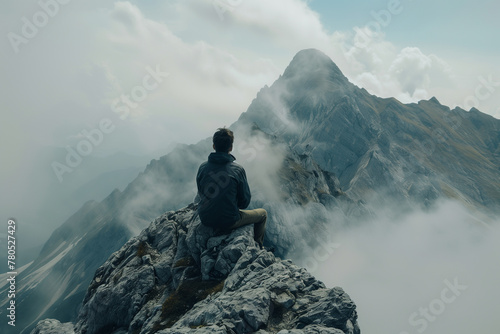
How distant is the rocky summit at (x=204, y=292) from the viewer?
476 inches

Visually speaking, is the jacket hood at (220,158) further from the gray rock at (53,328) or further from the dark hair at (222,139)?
the gray rock at (53,328)

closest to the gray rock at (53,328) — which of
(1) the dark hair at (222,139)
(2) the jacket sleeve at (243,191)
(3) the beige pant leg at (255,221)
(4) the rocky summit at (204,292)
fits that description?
(4) the rocky summit at (204,292)

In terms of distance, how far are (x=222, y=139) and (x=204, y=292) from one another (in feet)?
25.7

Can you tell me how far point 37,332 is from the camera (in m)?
22.8

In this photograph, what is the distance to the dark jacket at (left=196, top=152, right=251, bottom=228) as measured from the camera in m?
16.3

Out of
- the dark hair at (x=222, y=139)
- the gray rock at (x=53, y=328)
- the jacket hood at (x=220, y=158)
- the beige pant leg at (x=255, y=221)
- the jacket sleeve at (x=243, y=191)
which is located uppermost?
the dark hair at (x=222, y=139)

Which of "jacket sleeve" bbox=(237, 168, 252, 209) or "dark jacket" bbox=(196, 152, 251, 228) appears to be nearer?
"dark jacket" bbox=(196, 152, 251, 228)

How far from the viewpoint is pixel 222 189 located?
16312 mm

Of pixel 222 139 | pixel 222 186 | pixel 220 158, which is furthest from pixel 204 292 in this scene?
pixel 222 139

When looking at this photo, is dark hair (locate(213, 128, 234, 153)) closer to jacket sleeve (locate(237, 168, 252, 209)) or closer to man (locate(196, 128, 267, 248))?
man (locate(196, 128, 267, 248))

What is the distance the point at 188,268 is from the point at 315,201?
181 m

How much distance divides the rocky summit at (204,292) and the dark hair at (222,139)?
16.3 feet

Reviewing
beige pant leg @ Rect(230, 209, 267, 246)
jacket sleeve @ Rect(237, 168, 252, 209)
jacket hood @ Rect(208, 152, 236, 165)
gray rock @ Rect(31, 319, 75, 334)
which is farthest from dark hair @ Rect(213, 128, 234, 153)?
gray rock @ Rect(31, 319, 75, 334)

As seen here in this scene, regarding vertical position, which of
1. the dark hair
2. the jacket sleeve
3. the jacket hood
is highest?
the dark hair
